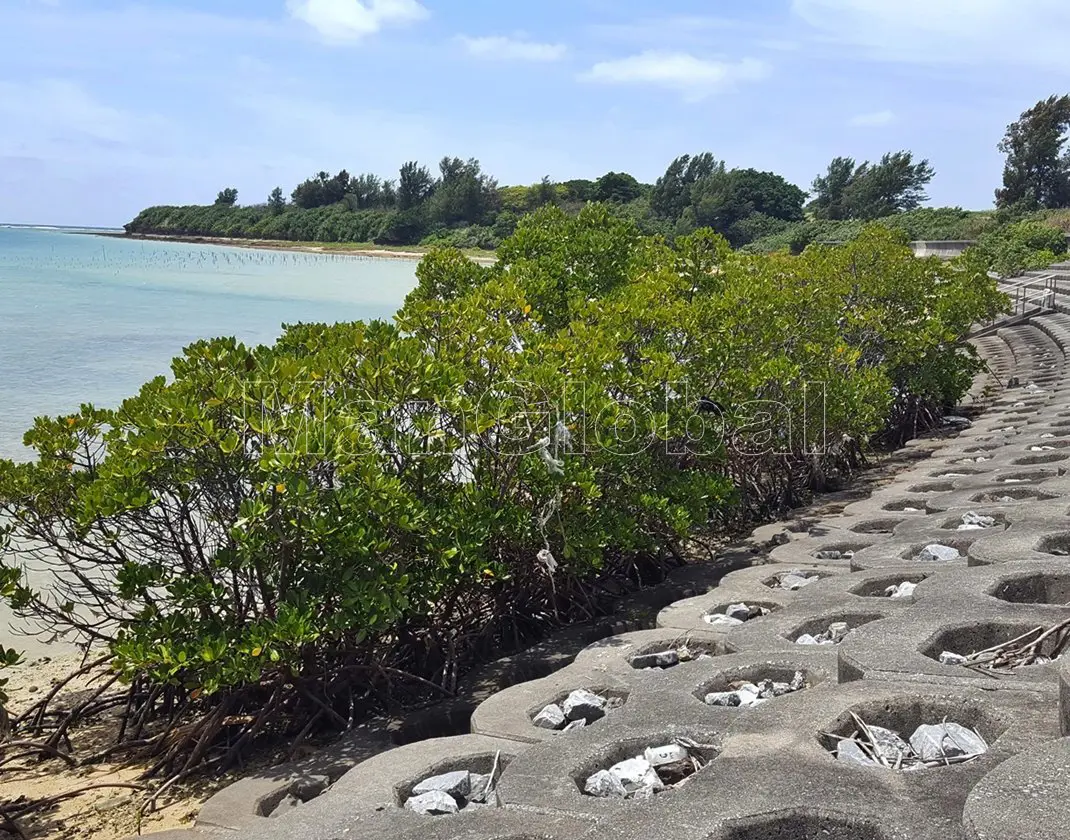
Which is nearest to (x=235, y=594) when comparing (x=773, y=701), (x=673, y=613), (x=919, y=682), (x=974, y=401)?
(x=673, y=613)

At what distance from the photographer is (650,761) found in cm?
365

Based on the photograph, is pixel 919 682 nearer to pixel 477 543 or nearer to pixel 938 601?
pixel 938 601

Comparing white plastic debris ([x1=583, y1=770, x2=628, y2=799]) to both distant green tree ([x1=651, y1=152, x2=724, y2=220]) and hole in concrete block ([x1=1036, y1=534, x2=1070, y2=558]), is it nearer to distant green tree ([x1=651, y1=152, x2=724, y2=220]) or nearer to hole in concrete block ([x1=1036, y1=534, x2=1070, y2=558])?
hole in concrete block ([x1=1036, y1=534, x2=1070, y2=558])

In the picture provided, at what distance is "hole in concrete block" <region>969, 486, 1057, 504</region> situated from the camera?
7460mm

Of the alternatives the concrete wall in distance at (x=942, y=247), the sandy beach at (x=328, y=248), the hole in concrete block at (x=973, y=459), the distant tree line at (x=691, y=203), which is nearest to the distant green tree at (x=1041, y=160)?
the distant tree line at (x=691, y=203)

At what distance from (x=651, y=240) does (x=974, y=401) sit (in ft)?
28.8

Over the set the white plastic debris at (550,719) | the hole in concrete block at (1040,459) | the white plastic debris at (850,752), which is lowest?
the white plastic debris at (550,719)

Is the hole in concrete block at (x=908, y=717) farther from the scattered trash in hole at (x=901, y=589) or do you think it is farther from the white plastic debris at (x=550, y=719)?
the scattered trash in hole at (x=901, y=589)

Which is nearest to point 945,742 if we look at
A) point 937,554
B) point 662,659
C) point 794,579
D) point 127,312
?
point 662,659

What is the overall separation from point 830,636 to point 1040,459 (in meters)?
5.06

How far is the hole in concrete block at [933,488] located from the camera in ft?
29.2

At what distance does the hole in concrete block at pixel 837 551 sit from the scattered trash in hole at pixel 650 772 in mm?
3847

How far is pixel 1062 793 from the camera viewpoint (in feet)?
7.57

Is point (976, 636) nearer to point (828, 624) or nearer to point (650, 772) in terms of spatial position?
point (828, 624)
